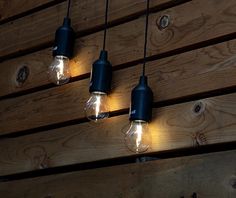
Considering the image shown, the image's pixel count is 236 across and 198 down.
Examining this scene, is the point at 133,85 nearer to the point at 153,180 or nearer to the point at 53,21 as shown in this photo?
the point at 153,180

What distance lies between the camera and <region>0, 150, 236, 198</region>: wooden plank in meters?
2.01

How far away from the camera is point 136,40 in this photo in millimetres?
2479

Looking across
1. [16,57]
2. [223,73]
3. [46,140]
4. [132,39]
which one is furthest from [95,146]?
[16,57]

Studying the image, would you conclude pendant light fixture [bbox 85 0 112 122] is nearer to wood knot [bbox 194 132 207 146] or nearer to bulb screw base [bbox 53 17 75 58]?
bulb screw base [bbox 53 17 75 58]

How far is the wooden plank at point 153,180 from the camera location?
201 cm

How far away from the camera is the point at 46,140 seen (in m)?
2.66

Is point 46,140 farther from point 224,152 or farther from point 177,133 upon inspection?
point 224,152

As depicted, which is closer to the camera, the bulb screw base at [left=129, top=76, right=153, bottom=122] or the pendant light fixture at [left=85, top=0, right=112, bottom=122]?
the bulb screw base at [left=129, top=76, right=153, bottom=122]

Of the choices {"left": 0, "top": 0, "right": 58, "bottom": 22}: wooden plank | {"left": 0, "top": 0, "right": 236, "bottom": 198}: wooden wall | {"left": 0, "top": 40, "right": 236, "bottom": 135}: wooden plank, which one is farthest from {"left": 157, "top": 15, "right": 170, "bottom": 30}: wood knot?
{"left": 0, "top": 0, "right": 58, "bottom": 22}: wooden plank

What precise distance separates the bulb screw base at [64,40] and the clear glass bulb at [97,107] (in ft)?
1.07

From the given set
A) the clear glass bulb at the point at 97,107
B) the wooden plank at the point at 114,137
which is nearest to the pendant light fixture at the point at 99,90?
the clear glass bulb at the point at 97,107

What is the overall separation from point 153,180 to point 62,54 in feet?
2.40

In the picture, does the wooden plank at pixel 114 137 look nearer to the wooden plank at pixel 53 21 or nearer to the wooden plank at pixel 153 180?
the wooden plank at pixel 153 180

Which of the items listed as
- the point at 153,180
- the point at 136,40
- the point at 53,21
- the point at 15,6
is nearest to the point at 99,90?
the point at 136,40
